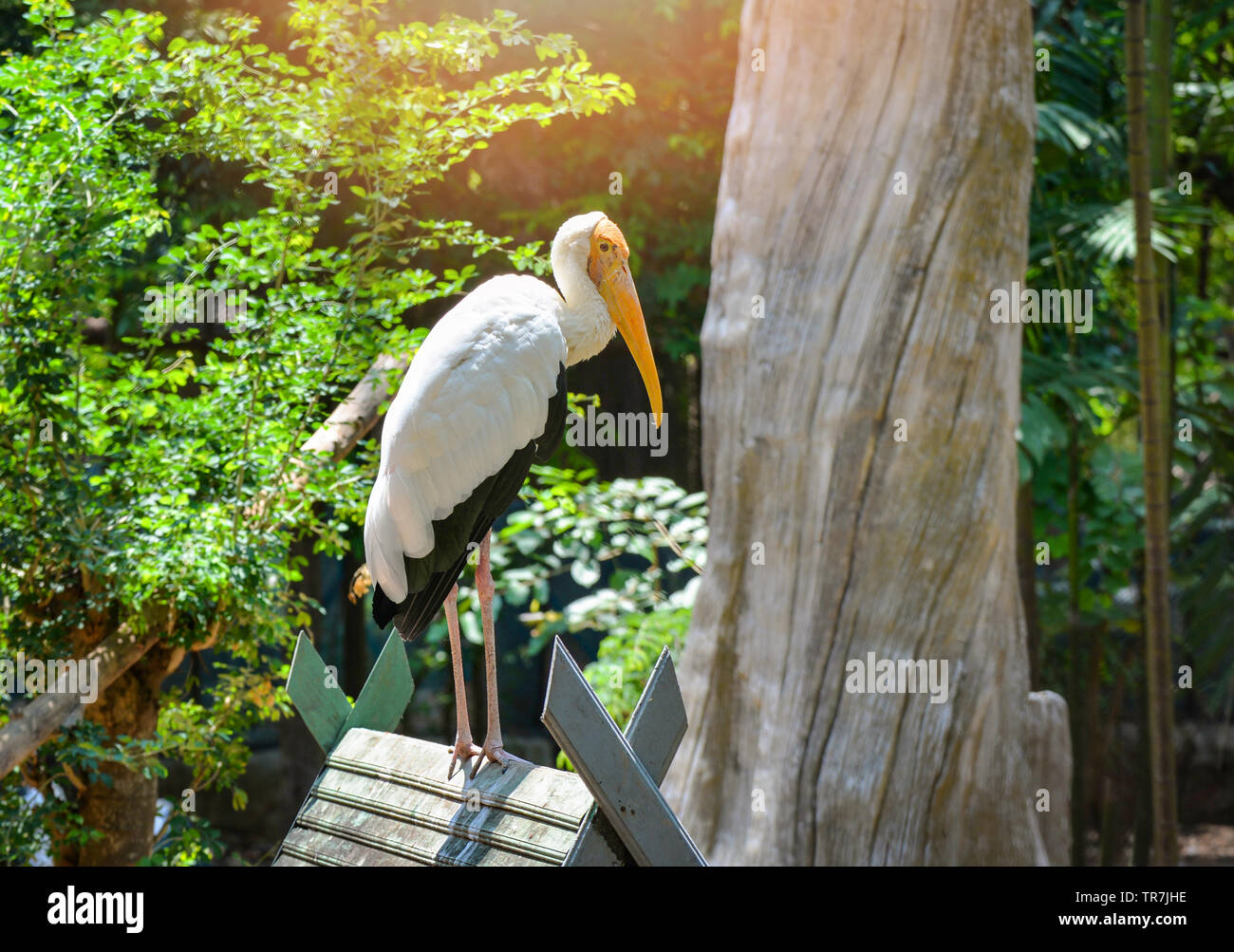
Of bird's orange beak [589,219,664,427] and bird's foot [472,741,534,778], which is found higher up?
bird's orange beak [589,219,664,427]

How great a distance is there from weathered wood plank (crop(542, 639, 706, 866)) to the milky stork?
0.42 meters

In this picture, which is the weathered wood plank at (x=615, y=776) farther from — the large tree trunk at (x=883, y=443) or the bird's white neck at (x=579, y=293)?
the large tree trunk at (x=883, y=443)

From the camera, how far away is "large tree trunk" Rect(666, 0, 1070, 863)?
3252mm

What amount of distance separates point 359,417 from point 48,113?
3.67 ft

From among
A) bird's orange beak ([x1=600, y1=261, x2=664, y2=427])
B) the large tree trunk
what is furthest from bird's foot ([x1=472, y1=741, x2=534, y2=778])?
the large tree trunk

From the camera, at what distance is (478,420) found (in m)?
2.08

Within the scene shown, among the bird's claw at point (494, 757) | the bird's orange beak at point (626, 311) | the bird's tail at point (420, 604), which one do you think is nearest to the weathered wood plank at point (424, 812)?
the bird's claw at point (494, 757)

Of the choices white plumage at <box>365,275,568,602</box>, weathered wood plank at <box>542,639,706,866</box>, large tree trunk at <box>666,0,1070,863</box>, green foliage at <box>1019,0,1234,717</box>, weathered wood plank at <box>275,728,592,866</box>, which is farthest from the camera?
green foliage at <box>1019,0,1234,717</box>

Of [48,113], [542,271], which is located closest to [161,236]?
[48,113]

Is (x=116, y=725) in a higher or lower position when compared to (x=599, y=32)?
lower

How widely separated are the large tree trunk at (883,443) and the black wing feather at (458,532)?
1.32 metres

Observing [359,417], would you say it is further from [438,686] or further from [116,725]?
[438,686]

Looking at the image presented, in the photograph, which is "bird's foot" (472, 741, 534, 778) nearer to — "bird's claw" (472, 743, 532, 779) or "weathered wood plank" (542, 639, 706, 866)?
"bird's claw" (472, 743, 532, 779)
